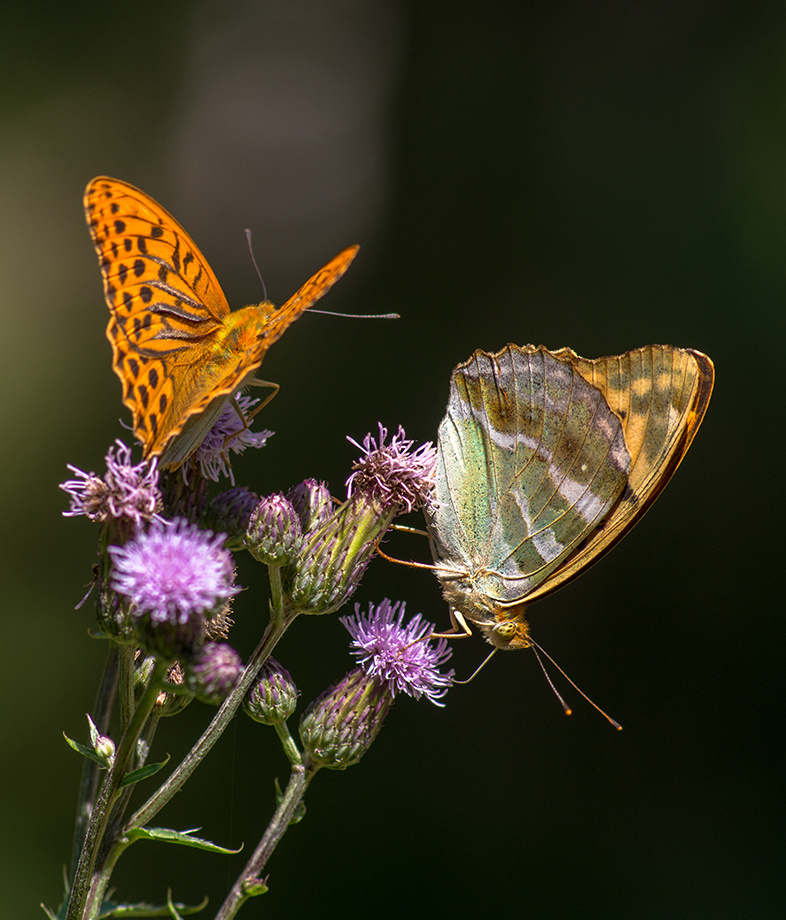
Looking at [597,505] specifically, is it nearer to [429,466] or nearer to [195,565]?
[429,466]

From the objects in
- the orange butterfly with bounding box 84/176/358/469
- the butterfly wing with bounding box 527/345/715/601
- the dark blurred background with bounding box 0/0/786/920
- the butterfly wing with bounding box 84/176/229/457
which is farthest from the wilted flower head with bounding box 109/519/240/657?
the dark blurred background with bounding box 0/0/786/920

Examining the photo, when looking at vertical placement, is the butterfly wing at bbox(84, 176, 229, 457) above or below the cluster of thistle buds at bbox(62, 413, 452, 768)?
above

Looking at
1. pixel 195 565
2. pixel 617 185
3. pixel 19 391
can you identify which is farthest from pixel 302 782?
pixel 617 185

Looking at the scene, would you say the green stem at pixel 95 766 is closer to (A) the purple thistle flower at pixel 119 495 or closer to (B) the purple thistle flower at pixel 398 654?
(A) the purple thistle flower at pixel 119 495

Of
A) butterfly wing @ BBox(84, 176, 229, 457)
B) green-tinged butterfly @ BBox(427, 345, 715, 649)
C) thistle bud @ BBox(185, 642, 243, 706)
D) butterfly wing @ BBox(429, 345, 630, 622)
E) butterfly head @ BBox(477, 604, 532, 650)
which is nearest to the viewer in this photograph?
thistle bud @ BBox(185, 642, 243, 706)

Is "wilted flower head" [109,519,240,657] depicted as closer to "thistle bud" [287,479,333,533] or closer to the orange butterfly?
the orange butterfly

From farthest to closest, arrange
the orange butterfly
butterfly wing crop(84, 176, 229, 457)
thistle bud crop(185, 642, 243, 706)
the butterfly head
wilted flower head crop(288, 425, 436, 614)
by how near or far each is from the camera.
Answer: the butterfly head < wilted flower head crop(288, 425, 436, 614) < butterfly wing crop(84, 176, 229, 457) < the orange butterfly < thistle bud crop(185, 642, 243, 706)

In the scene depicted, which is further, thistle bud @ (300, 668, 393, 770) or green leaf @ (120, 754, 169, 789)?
thistle bud @ (300, 668, 393, 770)

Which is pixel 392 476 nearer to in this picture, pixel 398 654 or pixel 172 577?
pixel 398 654
